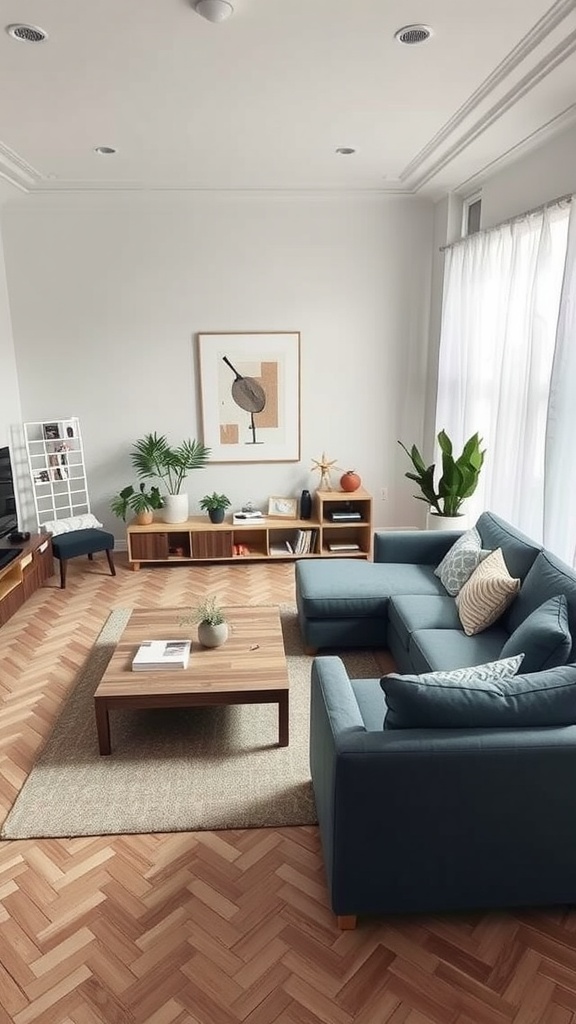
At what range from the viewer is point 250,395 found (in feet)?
18.2

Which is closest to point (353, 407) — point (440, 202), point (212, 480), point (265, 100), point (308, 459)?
point (308, 459)

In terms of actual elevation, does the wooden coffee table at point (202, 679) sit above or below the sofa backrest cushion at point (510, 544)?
below

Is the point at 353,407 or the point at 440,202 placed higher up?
the point at 440,202

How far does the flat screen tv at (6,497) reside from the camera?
4480 millimetres

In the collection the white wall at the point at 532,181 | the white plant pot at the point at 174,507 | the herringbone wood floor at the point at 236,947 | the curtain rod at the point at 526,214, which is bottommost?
the herringbone wood floor at the point at 236,947

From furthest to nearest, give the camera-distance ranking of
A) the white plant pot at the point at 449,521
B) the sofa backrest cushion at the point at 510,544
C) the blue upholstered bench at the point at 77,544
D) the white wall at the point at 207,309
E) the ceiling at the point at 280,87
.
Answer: the white wall at the point at 207,309 → the blue upholstered bench at the point at 77,544 → the white plant pot at the point at 449,521 → the sofa backrest cushion at the point at 510,544 → the ceiling at the point at 280,87

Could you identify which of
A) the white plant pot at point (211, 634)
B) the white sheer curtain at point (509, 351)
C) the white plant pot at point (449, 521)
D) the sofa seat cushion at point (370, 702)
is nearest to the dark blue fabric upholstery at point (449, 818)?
the sofa seat cushion at point (370, 702)

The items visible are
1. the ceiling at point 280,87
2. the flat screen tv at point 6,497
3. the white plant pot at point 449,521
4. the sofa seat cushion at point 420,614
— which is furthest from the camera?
the white plant pot at point 449,521

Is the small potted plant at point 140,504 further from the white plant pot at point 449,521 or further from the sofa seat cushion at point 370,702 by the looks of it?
the sofa seat cushion at point 370,702

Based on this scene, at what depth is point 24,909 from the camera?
2070 mm

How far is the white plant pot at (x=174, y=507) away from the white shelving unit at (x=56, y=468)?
2.14ft

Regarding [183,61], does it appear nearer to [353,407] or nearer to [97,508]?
[353,407]

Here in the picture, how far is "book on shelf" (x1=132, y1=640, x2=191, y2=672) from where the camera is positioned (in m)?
2.95

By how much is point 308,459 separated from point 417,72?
127 inches
